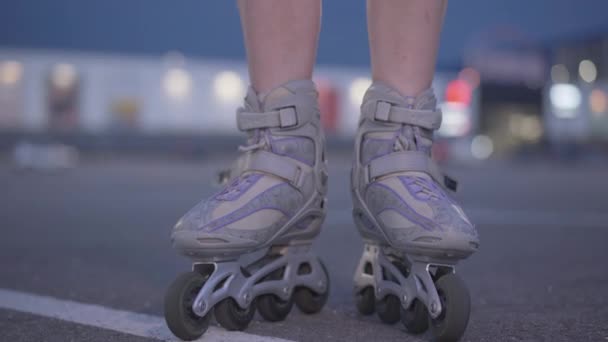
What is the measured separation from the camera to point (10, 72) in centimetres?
2233

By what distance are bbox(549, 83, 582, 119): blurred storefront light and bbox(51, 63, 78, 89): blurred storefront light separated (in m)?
20.3

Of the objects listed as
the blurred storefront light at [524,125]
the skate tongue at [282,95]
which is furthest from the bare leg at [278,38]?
the blurred storefront light at [524,125]

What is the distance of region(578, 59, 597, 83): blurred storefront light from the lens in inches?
1446

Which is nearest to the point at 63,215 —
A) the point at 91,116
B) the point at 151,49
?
the point at 91,116

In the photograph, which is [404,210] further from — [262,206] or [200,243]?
[200,243]

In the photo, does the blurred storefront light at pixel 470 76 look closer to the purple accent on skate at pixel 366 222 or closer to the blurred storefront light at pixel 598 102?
the blurred storefront light at pixel 598 102

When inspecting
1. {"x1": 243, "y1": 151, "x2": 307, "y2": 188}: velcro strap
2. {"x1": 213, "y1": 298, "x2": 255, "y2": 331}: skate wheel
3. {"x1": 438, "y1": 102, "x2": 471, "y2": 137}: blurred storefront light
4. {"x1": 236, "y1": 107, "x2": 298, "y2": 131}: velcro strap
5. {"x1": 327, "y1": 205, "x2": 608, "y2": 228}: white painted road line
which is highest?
{"x1": 236, "y1": 107, "x2": 298, "y2": 131}: velcro strap

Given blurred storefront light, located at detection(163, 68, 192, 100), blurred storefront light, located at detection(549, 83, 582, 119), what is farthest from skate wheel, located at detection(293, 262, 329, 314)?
blurred storefront light, located at detection(549, 83, 582, 119)

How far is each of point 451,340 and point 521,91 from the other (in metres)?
38.1

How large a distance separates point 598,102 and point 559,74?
2.85 metres

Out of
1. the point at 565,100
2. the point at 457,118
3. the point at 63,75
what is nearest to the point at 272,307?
the point at 63,75

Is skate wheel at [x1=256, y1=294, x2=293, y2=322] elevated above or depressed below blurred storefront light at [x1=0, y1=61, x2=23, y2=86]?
above

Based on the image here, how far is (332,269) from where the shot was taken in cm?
252

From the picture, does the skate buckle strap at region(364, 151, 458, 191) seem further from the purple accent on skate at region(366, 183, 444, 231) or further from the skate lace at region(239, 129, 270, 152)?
the skate lace at region(239, 129, 270, 152)
